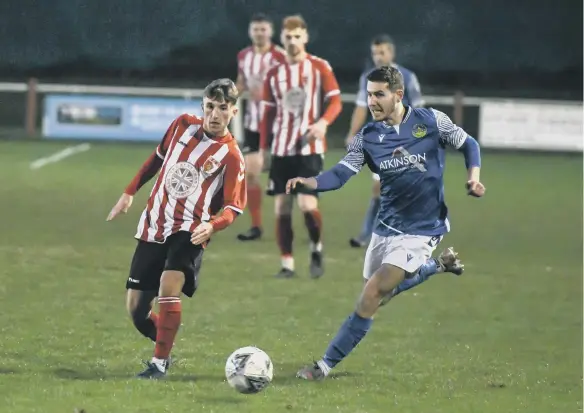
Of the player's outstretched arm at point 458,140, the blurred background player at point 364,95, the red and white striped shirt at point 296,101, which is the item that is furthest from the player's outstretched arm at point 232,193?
the blurred background player at point 364,95

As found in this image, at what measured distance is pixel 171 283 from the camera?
722 cm

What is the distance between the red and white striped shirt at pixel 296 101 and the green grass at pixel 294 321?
114cm

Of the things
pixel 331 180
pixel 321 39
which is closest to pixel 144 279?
pixel 331 180

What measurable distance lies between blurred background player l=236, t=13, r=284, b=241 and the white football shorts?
5049 millimetres

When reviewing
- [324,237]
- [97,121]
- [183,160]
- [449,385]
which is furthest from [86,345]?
[97,121]

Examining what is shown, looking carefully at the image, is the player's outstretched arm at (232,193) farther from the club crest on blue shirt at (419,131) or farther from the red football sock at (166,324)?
the club crest on blue shirt at (419,131)

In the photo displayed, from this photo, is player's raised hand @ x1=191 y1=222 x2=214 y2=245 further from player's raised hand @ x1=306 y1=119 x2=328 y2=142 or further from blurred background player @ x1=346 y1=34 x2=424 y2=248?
blurred background player @ x1=346 y1=34 x2=424 y2=248

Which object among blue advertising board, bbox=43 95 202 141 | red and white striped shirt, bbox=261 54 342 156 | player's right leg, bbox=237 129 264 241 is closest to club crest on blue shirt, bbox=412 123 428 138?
red and white striped shirt, bbox=261 54 342 156

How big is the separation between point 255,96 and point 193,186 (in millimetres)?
7558

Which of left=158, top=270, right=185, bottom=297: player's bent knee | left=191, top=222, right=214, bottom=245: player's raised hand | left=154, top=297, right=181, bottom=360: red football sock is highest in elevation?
left=191, top=222, right=214, bottom=245: player's raised hand

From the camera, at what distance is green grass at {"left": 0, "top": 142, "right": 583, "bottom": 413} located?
23.1ft

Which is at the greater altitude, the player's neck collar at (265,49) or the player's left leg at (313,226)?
the player's neck collar at (265,49)

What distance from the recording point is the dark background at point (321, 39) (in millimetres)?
24906

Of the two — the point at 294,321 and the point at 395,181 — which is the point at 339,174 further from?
the point at 294,321
